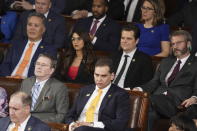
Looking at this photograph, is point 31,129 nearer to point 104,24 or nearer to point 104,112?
point 104,112

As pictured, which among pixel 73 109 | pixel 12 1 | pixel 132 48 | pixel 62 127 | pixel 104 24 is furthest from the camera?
pixel 12 1

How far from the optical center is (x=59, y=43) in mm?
6750

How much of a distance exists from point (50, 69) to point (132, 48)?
3.16ft

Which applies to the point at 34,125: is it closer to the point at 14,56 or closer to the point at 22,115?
the point at 22,115

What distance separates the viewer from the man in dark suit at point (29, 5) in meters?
7.49

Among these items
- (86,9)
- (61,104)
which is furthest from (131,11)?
(61,104)

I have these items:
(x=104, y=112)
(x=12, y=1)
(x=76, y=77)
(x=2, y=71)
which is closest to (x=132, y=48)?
(x=76, y=77)

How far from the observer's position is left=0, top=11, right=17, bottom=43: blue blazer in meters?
7.12

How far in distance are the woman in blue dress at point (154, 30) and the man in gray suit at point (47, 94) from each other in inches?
58.6

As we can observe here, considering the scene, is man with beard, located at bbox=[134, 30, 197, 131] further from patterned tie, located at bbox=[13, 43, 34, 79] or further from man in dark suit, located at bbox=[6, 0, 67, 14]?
man in dark suit, located at bbox=[6, 0, 67, 14]

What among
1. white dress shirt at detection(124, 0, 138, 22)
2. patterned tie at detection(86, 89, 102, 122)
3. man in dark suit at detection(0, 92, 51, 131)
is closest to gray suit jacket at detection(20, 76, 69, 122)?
patterned tie at detection(86, 89, 102, 122)

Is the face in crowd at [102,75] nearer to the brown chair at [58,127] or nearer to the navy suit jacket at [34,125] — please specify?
the brown chair at [58,127]

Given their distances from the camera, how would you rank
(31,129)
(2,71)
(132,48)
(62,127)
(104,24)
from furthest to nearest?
1. (104,24)
2. (2,71)
3. (132,48)
4. (62,127)
5. (31,129)

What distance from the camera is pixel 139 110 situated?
17.6 ft
